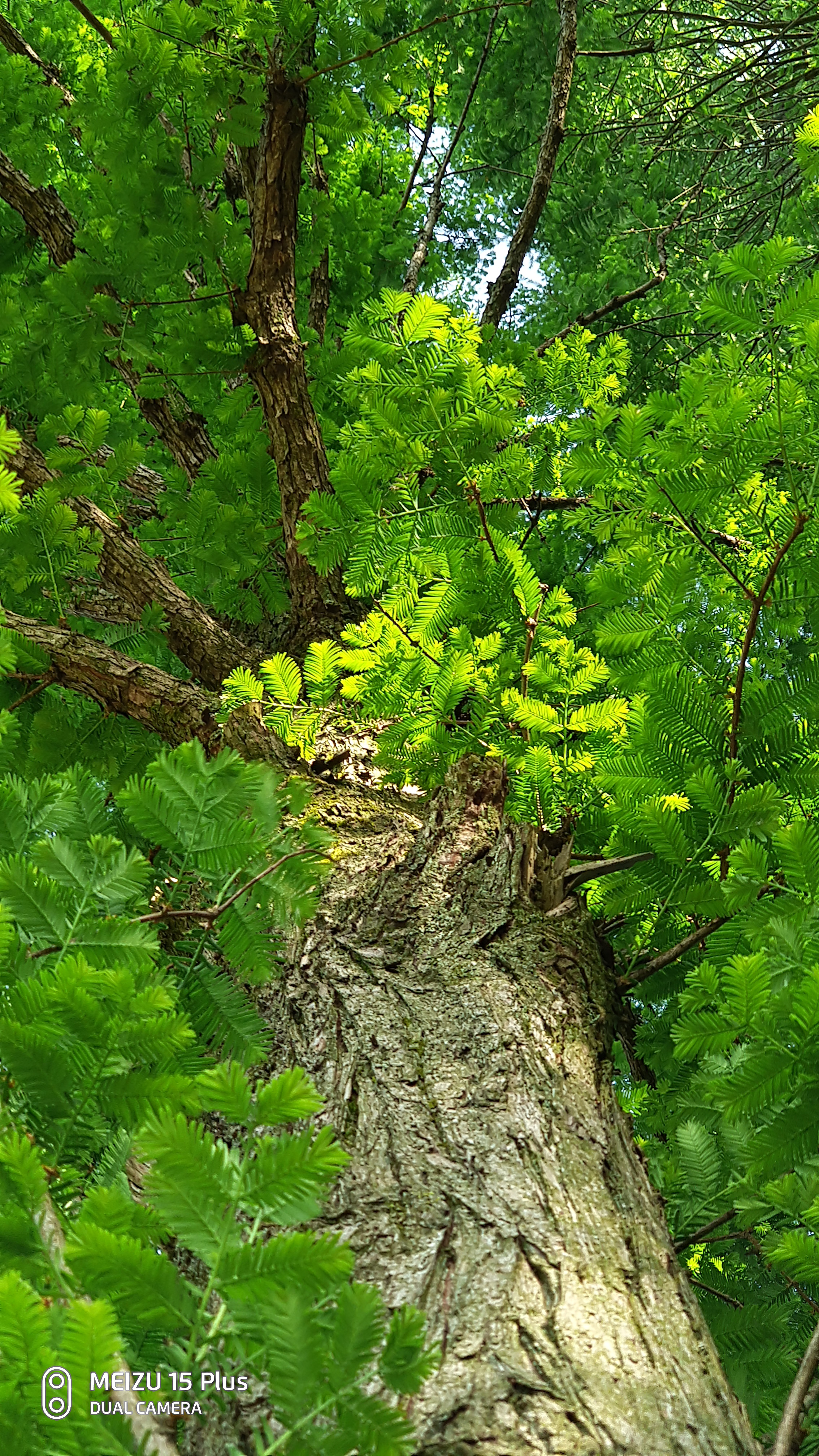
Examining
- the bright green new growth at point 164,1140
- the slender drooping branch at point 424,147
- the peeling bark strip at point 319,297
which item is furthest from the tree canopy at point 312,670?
the slender drooping branch at point 424,147

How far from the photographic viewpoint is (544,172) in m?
3.88

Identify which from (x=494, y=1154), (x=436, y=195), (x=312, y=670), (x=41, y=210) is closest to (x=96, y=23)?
(x=41, y=210)

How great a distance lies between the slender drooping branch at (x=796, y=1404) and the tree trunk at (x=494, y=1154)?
41 mm

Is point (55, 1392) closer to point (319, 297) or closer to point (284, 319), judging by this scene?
point (284, 319)

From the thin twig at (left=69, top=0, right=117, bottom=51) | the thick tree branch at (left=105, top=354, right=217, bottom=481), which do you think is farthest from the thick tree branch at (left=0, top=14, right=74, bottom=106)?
the thick tree branch at (left=105, top=354, right=217, bottom=481)

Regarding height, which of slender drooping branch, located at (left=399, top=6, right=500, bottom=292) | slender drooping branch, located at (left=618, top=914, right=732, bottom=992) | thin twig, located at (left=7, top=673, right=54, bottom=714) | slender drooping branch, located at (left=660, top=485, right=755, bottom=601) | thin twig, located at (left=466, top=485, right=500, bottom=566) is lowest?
slender drooping branch, located at (left=618, top=914, right=732, bottom=992)

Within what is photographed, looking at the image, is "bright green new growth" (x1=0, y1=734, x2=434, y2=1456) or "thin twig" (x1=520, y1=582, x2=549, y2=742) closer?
"bright green new growth" (x1=0, y1=734, x2=434, y2=1456)

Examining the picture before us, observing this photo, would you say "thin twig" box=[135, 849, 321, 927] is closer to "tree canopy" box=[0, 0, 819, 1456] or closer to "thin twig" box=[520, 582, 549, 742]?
"tree canopy" box=[0, 0, 819, 1456]

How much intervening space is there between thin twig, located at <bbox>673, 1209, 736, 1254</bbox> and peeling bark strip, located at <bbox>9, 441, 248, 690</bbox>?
221 centimetres

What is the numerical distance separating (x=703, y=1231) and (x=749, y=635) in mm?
961

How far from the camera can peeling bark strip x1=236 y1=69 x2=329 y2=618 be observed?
→ 10.2 feet

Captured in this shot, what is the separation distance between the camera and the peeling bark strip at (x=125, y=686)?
2.88 meters

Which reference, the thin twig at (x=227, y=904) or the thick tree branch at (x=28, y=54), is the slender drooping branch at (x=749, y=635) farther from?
the thick tree branch at (x=28, y=54)

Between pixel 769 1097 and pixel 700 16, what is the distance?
14.6 ft
